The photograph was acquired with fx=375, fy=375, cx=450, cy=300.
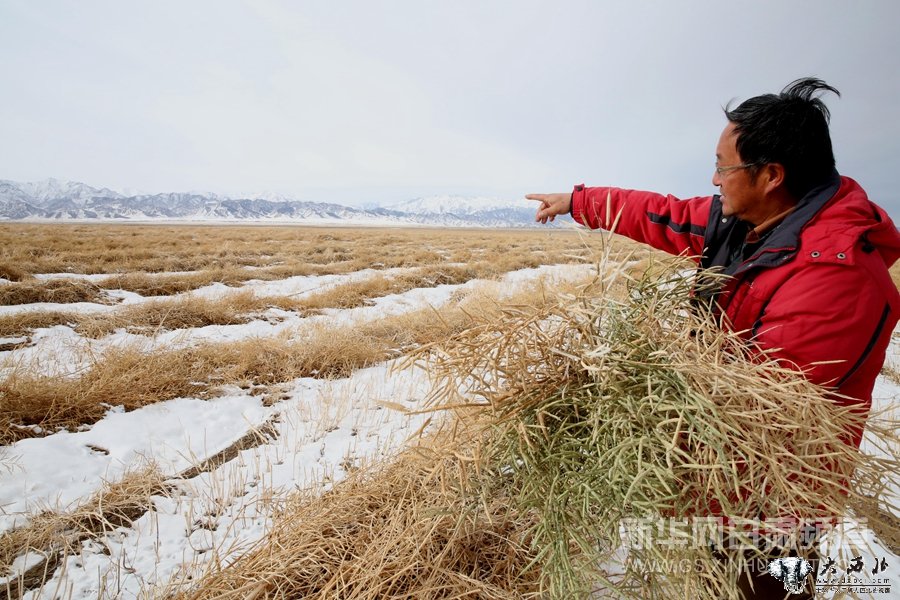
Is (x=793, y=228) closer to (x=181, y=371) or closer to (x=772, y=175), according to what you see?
(x=772, y=175)

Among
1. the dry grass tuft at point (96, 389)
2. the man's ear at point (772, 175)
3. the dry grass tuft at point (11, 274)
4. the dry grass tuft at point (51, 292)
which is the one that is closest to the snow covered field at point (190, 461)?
the dry grass tuft at point (96, 389)

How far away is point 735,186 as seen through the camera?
1344 millimetres

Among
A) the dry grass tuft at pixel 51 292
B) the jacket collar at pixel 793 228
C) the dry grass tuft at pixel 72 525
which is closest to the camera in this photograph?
the jacket collar at pixel 793 228

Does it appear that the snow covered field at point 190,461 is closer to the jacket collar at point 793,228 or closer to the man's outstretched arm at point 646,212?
the man's outstretched arm at point 646,212

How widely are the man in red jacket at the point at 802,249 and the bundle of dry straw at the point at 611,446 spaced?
14 cm

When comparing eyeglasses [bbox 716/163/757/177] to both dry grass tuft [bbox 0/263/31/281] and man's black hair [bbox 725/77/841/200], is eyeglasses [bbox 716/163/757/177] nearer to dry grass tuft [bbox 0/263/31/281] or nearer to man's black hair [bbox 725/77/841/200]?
man's black hair [bbox 725/77/841/200]

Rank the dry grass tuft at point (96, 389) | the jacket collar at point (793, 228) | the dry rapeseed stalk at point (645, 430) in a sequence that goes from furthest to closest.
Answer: the dry grass tuft at point (96, 389), the jacket collar at point (793, 228), the dry rapeseed stalk at point (645, 430)

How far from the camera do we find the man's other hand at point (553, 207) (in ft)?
6.13

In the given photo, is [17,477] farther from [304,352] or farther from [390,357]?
[390,357]

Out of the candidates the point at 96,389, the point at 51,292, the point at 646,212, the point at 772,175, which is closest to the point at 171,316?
the point at 96,389

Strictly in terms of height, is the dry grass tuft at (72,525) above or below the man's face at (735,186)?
below

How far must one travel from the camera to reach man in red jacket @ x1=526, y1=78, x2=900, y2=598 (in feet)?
3.47

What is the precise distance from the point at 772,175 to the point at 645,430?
1.06 meters

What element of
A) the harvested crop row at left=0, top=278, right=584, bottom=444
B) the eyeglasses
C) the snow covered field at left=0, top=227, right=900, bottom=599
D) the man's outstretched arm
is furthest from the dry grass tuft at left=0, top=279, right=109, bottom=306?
the eyeglasses
